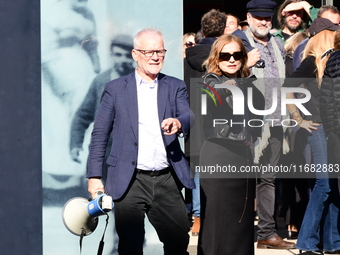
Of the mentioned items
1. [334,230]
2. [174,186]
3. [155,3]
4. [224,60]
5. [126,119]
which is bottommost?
[334,230]

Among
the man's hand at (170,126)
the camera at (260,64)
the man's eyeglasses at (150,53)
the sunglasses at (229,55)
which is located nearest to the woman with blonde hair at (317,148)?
the camera at (260,64)

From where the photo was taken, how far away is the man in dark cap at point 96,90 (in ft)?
21.5

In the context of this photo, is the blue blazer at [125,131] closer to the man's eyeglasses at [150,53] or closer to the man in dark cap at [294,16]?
the man's eyeglasses at [150,53]

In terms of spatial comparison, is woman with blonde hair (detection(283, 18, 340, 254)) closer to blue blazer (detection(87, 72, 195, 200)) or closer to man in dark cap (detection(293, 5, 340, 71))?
man in dark cap (detection(293, 5, 340, 71))

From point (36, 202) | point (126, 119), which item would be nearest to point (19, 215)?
point (36, 202)

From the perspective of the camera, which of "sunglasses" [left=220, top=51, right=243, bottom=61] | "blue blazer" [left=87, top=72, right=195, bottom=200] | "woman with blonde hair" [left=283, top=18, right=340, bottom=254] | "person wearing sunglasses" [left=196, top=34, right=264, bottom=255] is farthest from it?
"woman with blonde hair" [left=283, top=18, right=340, bottom=254]

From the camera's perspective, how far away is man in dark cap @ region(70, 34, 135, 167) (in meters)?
6.55

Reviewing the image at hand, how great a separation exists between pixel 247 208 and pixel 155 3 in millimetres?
1752

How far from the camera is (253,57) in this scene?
22.6 ft

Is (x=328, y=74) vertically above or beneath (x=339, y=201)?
above

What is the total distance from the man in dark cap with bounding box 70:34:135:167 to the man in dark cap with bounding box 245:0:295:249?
1.28m

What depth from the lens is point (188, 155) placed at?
7742 millimetres

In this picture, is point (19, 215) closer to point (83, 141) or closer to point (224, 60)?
point (83, 141)

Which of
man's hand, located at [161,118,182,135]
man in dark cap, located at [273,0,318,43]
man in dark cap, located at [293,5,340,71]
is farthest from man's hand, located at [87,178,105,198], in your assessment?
man in dark cap, located at [273,0,318,43]
